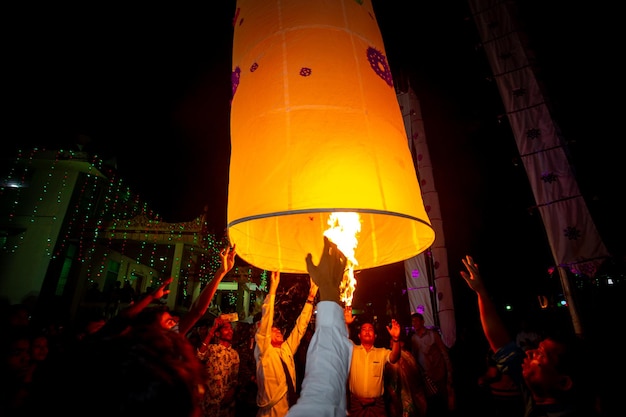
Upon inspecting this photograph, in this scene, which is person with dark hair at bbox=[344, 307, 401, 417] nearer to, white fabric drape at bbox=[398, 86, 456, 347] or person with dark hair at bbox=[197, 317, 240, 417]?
person with dark hair at bbox=[197, 317, 240, 417]

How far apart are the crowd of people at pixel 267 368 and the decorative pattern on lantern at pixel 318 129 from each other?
410mm

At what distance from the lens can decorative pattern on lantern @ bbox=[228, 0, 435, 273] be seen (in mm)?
1779

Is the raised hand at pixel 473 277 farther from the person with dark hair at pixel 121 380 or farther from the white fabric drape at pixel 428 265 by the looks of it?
the white fabric drape at pixel 428 265

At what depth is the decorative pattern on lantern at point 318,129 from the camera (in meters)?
1.78

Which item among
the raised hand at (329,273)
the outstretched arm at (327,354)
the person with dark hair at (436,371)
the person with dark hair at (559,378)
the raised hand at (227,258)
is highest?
the raised hand at (227,258)

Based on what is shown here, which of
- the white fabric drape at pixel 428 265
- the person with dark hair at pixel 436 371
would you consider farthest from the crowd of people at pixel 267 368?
the white fabric drape at pixel 428 265

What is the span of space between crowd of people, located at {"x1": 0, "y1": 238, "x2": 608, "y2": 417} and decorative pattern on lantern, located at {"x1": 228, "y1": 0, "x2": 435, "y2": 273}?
0.41m

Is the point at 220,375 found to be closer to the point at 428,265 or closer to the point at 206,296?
the point at 206,296

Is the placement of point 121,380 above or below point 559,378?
above

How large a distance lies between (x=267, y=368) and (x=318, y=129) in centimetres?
379

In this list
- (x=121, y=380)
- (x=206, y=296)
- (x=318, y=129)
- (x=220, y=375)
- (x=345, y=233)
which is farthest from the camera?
(x=220, y=375)

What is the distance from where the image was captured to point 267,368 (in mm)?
4320

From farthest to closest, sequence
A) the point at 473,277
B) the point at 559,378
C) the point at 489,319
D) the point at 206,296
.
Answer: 1. the point at 206,296
2. the point at 473,277
3. the point at 489,319
4. the point at 559,378

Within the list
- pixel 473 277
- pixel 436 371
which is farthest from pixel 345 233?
pixel 436 371
